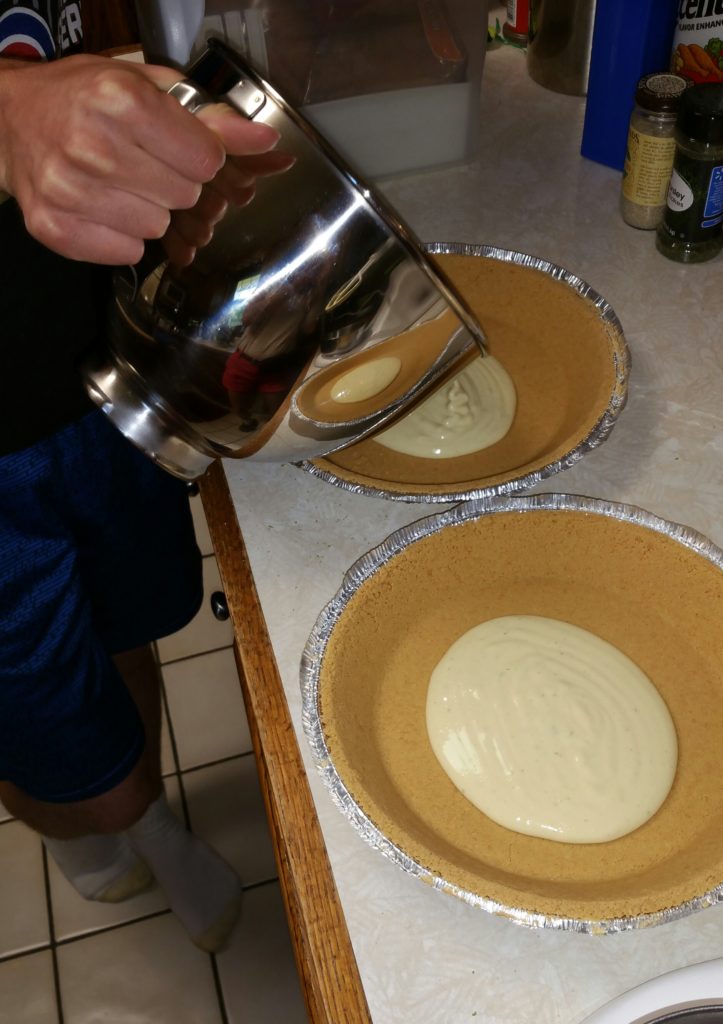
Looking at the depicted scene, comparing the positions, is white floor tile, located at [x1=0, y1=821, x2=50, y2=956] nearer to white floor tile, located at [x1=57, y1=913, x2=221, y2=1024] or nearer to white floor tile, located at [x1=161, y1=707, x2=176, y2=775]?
white floor tile, located at [x1=57, y1=913, x2=221, y2=1024]

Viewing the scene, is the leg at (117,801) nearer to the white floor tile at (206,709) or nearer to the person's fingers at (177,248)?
the white floor tile at (206,709)

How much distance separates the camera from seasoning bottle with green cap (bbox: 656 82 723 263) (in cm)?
81

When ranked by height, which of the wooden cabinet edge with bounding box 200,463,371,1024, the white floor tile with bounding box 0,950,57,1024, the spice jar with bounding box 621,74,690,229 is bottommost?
the white floor tile with bounding box 0,950,57,1024

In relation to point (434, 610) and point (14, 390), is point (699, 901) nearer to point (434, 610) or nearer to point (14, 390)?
point (434, 610)

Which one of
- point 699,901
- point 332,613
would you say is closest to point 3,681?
point 332,613

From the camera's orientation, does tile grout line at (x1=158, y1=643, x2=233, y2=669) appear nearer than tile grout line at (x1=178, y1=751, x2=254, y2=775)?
No

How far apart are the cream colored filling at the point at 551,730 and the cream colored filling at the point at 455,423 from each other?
6.7 inches

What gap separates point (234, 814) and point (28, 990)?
1.10 ft

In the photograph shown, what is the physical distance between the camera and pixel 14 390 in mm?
729

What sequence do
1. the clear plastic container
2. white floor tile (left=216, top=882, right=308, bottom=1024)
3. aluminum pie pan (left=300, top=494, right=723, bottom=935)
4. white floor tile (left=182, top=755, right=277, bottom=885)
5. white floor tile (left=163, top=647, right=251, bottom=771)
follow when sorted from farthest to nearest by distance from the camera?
white floor tile (left=163, top=647, right=251, bottom=771)
white floor tile (left=182, top=755, right=277, bottom=885)
white floor tile (left=216, top=882, right=308, bottom=1024)
the clear plastic container
aluminum pie pan (left=300, top=494, right=723, bottom=935)

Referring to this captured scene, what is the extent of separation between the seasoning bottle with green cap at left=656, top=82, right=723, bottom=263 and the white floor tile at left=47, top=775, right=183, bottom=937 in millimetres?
1042

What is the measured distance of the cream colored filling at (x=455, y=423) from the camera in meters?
0.76

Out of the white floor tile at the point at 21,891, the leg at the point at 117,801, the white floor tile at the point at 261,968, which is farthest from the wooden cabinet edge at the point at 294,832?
the white floor tile at the point at 21,891

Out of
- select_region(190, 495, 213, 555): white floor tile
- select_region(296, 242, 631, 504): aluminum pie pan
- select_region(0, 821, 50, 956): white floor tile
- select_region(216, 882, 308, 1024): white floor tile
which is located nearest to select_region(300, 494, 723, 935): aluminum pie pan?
select_region(296, 242, 631, 504): aluminum pie pan
